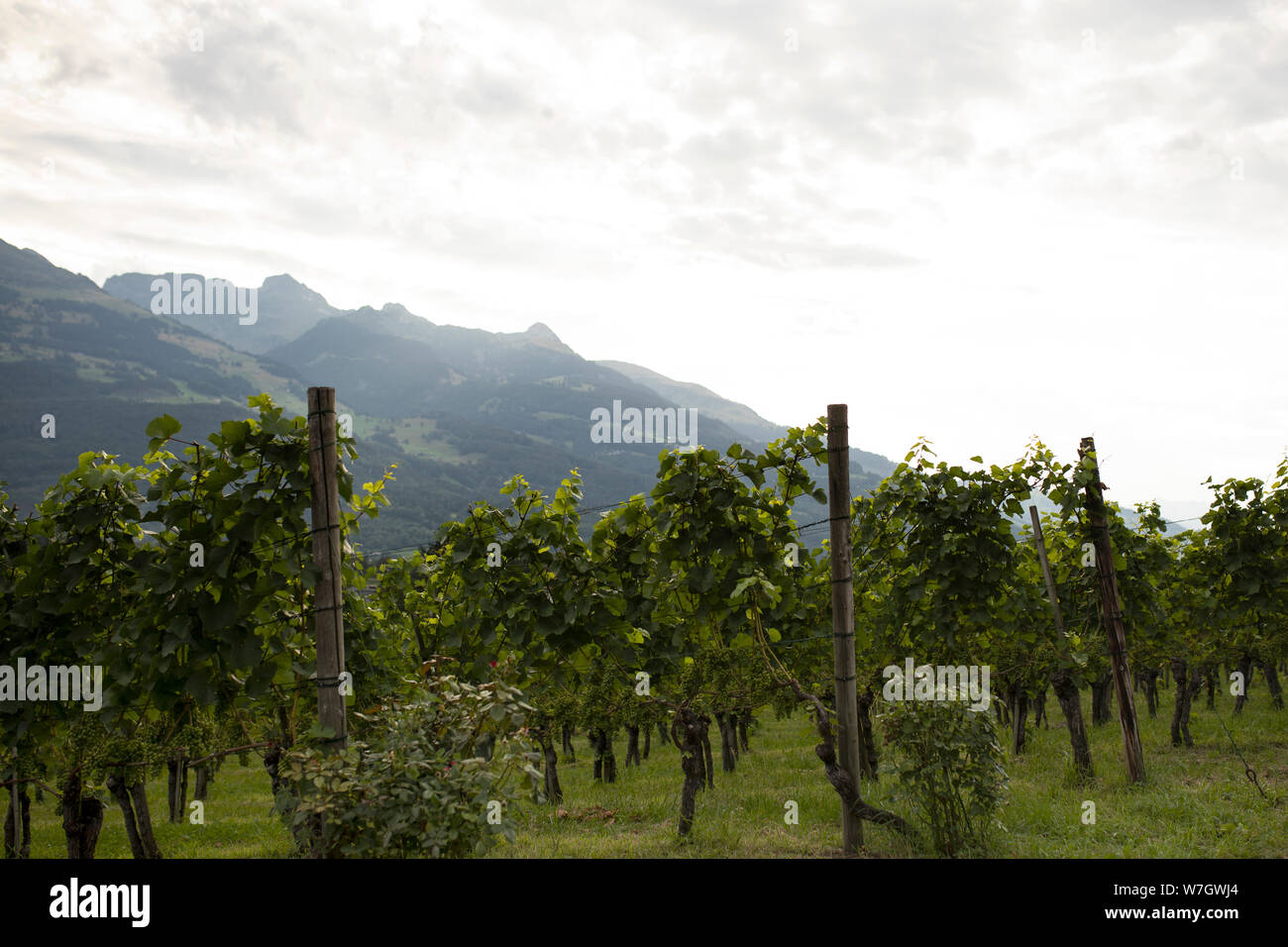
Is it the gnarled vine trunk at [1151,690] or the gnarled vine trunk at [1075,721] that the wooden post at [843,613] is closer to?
the gnarled vine trunk at [1075,721]

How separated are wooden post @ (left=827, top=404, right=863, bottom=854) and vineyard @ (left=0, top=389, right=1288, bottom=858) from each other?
0.13 ft

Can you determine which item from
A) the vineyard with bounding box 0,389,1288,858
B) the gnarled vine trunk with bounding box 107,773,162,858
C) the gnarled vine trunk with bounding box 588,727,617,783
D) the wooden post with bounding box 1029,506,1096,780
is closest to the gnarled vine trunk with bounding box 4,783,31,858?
the vineyard with bounding box 0,389,1288,858

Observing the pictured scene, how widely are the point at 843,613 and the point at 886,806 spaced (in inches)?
140

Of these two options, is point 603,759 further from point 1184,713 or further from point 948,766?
point 948,766

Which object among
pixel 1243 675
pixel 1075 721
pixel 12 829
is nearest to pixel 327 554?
pixel 12 829

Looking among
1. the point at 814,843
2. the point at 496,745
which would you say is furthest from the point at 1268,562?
the point at 496,745

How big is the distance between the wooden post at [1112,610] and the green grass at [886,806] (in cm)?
65

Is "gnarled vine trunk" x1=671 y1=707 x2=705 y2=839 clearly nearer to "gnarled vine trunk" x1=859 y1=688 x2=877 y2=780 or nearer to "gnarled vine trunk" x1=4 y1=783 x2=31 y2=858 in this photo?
"gnarled vine trunk" x1=859 y1=688 x2=877 y2=780

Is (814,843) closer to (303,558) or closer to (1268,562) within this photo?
(303,558)

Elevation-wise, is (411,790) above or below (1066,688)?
above

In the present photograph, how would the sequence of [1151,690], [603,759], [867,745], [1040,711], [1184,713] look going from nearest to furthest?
[867,745] < [1184,713] < [603,759] < [1151,690] < [1040,711]

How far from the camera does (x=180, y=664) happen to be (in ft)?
26.8

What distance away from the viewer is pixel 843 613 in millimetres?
8625
